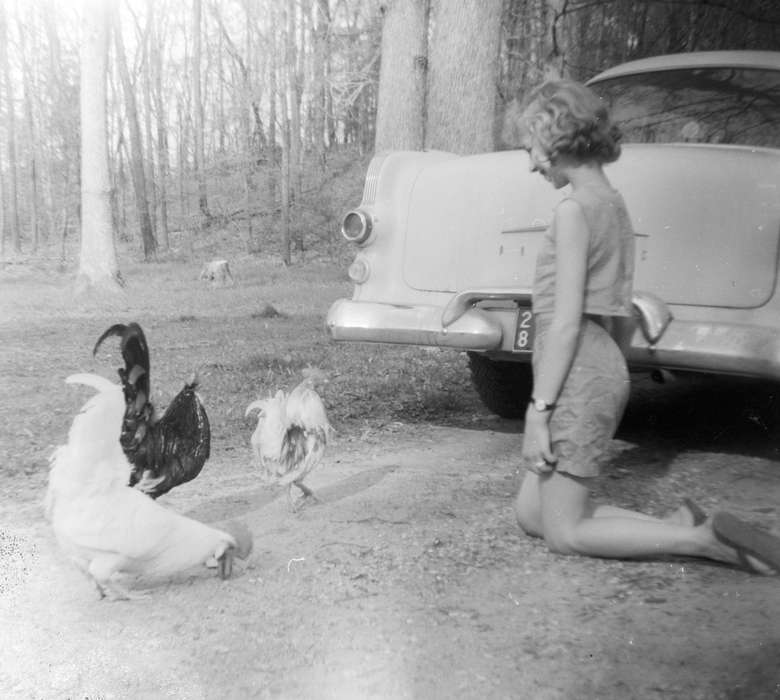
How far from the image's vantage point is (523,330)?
3.35 m

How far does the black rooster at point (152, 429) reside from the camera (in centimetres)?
193

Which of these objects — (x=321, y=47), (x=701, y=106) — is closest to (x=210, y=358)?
(x=701, y=106)

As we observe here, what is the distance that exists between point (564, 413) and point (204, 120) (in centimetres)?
523

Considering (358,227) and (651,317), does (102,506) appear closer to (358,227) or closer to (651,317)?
(651,317)

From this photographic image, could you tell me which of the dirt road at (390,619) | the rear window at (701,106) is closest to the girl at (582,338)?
the dirt road at (390,619)

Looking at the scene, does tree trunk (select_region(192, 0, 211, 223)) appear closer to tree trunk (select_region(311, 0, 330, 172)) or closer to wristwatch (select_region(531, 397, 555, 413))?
tree trunk (select_region(311, 0, 330, 172))

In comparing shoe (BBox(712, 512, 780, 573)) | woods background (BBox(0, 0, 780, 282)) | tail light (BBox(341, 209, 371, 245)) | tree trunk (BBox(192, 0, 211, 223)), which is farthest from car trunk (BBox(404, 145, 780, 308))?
tree trunk (BBox(192, 0, 211, 223))

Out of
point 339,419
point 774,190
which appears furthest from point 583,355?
point 339,419

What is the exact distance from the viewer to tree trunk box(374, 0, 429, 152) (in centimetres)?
652

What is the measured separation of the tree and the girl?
142 centimetres

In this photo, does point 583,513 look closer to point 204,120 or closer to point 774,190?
point 774,190

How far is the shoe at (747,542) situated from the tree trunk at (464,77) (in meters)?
4.53

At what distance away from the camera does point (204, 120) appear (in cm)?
659

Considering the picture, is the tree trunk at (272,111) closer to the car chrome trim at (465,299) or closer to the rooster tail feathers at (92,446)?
the car chrome trim at (465,299)
